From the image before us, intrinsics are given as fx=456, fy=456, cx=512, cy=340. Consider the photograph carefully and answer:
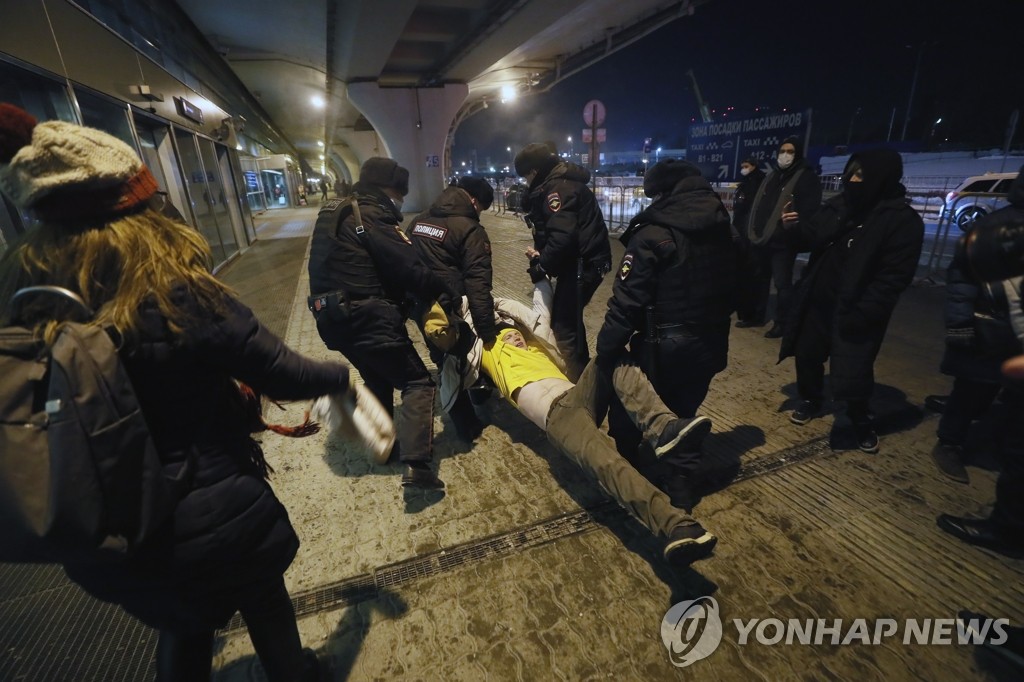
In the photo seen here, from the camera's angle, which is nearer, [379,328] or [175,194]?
[379,328]

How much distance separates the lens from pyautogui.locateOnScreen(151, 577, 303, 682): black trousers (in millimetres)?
1410

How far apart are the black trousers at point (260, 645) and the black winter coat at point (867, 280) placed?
3371 mm

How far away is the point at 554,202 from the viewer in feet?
11.7

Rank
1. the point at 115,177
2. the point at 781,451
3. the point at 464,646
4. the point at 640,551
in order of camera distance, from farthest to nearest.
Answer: the point at 781,451 < the point at 640,551 < the point at 464,646 < the point at 115,177

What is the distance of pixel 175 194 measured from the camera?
26.5 feet

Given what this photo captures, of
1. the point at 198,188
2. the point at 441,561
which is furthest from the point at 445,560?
the point at 198,188

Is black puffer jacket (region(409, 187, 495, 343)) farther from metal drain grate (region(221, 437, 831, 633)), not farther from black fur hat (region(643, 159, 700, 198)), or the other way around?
metal drain grate (region(221, 437, 831, 633))

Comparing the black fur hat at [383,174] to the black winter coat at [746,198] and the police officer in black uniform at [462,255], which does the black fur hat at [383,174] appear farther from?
the black winter coat at [746,198]

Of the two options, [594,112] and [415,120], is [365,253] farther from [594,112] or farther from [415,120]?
[415,120]

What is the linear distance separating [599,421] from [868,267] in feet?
6.39

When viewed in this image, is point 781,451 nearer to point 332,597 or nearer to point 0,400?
point 332,597

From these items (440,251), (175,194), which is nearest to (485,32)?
(175,194)

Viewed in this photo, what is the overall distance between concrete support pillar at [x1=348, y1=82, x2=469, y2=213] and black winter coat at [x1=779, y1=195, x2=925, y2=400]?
19116 millimetres

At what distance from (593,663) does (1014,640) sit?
171 centimetres
